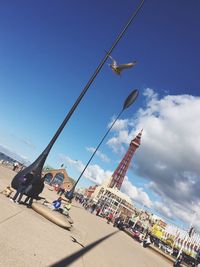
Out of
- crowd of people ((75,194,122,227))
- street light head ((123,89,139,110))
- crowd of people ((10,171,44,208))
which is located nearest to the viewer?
crowd of people ((10,171,44,208))

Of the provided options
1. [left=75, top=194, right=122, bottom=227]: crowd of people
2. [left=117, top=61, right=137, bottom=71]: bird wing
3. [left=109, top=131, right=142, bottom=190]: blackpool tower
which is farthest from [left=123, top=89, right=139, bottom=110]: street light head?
[left=109, top=131, right=142, bottom=190]: blackpool tower

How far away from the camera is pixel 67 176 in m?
101

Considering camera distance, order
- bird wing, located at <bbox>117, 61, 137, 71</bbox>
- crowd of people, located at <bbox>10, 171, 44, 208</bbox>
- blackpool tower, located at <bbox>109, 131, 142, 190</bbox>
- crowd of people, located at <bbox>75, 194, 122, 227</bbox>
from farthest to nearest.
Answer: blackpool tower, located at <bbox>109, 131, 142, 190</bbox> → crowd of people, located at <bbox>75, 194, 122, 227</bbox> → bird wing, located at <bbox>117, 61, 137, 71</bbox> → crowd of people, located at <bbox>10, 171, 44, 208</bbox>

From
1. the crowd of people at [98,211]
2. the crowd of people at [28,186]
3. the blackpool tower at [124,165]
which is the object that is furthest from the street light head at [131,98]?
the blackpool tower at [124,165]

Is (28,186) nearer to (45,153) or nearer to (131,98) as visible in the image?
(45,153)

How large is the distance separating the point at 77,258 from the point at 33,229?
1.49m

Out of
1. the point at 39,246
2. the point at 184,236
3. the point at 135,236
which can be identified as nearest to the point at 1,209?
the point at 39,246

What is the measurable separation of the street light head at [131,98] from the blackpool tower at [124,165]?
112 m

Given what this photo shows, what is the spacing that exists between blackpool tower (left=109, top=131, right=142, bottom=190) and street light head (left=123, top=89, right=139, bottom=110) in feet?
366

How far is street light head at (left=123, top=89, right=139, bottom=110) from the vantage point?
19.4m

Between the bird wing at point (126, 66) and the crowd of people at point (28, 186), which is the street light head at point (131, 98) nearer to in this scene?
the bird wing at point (126, 66)

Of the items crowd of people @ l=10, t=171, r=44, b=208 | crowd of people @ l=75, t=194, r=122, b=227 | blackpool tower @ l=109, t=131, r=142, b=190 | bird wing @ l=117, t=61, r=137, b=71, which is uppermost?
blackpool tower @ l=109, t=131, r=142, b=190

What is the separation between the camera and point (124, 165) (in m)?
136

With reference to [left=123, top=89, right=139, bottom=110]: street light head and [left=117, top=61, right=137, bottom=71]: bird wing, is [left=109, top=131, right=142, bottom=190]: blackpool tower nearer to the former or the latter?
[left=123, top=89, right=139, bottom=110]: street light head
